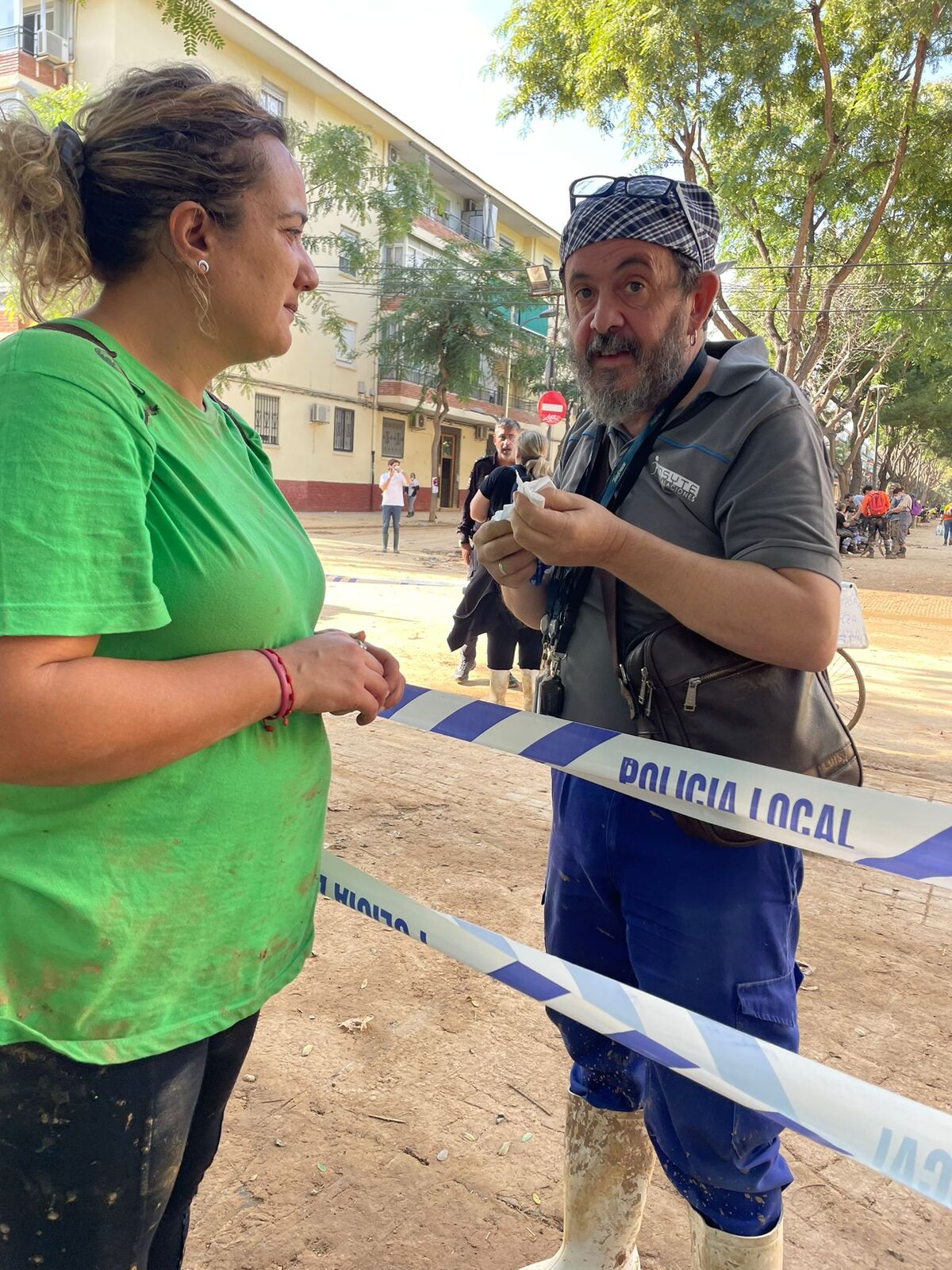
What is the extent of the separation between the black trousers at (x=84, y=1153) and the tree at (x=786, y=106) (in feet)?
48.6

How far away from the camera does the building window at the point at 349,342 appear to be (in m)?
29.1

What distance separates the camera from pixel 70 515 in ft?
3.18

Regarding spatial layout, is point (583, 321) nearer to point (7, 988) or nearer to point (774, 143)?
point (7, 988)

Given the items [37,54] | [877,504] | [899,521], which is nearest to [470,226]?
[37,54]

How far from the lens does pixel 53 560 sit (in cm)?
96

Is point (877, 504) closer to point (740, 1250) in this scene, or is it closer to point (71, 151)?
point (740, 1250)

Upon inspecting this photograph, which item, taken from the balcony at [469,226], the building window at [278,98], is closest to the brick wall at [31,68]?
the building window at [278,98]

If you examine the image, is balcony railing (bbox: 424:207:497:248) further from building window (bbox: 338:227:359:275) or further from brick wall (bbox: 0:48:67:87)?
brick wall (bbox: 0:48:67:87)

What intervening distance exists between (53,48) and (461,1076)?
2534cm

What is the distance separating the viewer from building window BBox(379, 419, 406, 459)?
31.6 m

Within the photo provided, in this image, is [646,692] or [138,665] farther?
[646,692]

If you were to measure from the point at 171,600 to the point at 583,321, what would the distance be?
1.11 metres

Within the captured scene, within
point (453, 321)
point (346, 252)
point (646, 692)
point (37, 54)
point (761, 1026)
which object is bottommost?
point (761, 1026)

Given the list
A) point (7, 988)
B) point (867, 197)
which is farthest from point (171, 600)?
point (867, 197)
